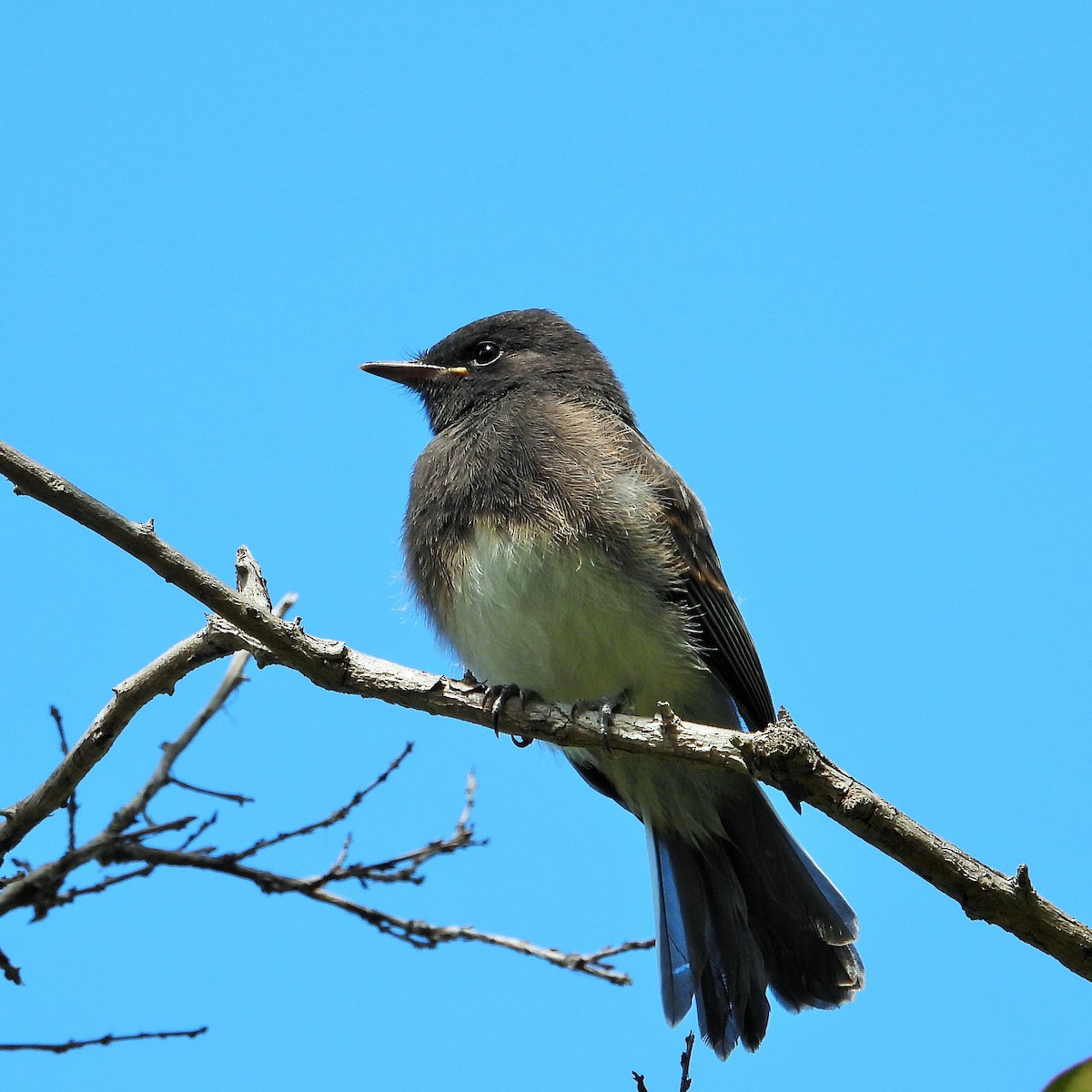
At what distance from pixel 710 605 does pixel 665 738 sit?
58.9 inches

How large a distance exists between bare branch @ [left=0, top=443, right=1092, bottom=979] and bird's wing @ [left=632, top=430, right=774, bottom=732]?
1192 mm

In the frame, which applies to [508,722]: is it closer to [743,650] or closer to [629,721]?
[629,721]

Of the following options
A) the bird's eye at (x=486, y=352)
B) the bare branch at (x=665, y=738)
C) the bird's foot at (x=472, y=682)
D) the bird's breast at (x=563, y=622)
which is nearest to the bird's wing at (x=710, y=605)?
the bird's breast at (x=563, y=622)

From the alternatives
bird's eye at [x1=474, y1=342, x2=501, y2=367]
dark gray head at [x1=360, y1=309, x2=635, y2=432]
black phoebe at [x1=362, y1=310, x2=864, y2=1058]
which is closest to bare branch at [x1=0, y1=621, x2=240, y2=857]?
black phoebe at [x1=362, y1=310, x2=864, y2=1058]

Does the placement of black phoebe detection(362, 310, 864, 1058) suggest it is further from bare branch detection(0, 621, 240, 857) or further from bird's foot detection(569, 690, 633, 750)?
bare branch detection(0, 621, 240, 857)

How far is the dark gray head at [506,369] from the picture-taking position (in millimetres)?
6754

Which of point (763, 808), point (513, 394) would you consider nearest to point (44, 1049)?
point (763, 808)

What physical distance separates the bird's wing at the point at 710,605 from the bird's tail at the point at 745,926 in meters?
0.43

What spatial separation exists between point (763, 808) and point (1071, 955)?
7.40 feet

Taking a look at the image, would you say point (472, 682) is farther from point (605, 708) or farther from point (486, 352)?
point (486, 352)

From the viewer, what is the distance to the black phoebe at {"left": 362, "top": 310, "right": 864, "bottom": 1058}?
5469mm

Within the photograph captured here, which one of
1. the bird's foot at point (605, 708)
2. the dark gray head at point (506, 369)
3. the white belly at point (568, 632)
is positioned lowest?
the bird's foot at point (605, 708)

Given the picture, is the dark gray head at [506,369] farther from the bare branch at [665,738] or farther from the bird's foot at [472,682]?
the bare branch at [665,738]

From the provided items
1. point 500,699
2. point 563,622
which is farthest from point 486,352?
point 500,699
